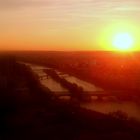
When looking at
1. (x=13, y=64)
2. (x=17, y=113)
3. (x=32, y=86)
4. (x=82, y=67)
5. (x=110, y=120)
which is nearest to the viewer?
(x=110, y=120)

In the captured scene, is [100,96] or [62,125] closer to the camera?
[62,125]

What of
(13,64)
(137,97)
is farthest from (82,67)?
(137,97)

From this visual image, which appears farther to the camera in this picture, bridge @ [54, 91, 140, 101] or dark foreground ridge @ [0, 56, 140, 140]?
bridge @ [54, 91, 140, 101]

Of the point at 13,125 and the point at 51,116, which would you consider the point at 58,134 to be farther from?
the point at 51,116

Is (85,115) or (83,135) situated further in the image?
(85,115)

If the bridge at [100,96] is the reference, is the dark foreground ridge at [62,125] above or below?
above

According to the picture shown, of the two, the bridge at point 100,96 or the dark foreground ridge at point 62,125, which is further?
the bridge at point 100,96

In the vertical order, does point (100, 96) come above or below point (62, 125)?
below

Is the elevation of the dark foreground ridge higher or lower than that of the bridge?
higher

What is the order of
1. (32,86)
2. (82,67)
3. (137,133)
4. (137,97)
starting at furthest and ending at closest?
(82,67) < (32,86) < (137,97) < (137,133)

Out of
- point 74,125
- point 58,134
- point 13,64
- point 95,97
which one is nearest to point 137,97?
point 95,97
